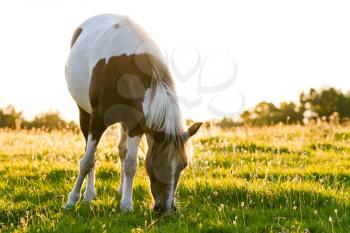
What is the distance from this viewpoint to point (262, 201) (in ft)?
25.9

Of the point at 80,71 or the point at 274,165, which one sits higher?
the point at 80,71

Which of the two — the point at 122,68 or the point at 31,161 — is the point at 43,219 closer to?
the point at 122,68

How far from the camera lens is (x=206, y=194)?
8578 mm

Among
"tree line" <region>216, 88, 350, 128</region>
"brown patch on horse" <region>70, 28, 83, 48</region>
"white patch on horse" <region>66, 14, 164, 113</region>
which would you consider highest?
"brown patch on horse" <region>70, 28, 83, 48</region>

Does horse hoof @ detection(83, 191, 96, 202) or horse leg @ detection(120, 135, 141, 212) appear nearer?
horse leg @ detection(120, 135, 141, 212)

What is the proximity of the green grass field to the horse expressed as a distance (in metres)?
0.40

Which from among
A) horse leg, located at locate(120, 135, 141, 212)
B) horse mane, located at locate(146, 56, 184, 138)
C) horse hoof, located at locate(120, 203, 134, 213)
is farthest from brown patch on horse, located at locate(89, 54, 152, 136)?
horse hoof, located at locate(120, 203, 134, 213)

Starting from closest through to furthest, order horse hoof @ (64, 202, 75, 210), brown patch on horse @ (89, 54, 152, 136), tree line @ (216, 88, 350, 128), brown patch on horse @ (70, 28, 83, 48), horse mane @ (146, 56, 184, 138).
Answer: horse mane @ (146, 56, 184, 138)
brown patch on horse @ (89, 54, 152, 136)
horse hoof @ (64, 202, 75, 210)
brown patch on horse @ (70, 28, 83, 48)
tree line @ (216, 88, 350, 128)

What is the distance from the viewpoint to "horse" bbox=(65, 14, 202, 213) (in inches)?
289

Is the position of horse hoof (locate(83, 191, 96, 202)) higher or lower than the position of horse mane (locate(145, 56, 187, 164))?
lower

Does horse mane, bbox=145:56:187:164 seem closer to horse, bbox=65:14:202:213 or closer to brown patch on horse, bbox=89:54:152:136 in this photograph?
horse, bbox=65:14:202:213

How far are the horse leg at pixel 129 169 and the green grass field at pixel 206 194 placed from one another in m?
0.19

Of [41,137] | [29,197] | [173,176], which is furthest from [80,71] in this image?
[41,137]

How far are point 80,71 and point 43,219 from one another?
2.78m
